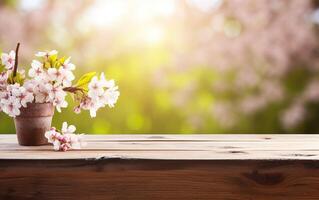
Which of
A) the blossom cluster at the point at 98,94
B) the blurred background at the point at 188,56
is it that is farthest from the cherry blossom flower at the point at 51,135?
the blurred background at the point at 188,56

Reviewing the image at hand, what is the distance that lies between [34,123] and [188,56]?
3.11m

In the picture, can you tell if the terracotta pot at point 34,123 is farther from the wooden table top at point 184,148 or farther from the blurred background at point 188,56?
the blurred background at point 188,56

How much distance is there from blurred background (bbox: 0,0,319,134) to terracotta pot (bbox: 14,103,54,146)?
2936 mm

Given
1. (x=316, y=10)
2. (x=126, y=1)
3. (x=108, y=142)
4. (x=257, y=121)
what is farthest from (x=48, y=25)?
(x=108, y=142)

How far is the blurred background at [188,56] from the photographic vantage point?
479cm

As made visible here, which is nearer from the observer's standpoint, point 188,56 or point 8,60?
point 8,60

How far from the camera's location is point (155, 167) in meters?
1.49

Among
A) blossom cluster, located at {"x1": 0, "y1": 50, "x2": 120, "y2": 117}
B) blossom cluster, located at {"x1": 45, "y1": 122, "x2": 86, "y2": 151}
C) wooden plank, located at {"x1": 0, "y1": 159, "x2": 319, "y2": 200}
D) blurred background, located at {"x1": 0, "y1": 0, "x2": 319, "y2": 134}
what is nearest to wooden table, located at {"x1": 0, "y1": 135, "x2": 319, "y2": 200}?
wooden plank, located at {"x1": 0, "y1": 159, "x2": 319, "y2": 200}

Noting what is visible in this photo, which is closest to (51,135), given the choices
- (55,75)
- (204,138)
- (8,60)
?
(55,75)

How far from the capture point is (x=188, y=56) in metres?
4.80

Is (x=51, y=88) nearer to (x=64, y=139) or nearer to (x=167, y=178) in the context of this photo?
(x=64, y=139)

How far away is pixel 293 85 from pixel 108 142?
3427mm

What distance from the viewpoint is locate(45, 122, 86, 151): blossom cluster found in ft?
5.55

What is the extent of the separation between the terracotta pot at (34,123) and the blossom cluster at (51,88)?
0.02 metres
